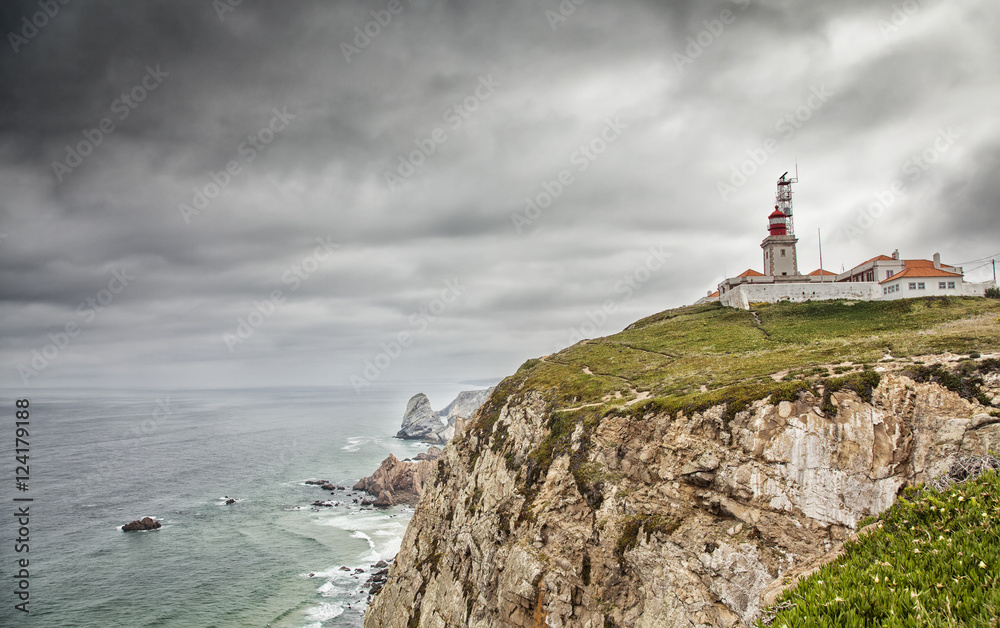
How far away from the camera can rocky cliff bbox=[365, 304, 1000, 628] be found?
21406 millimetres

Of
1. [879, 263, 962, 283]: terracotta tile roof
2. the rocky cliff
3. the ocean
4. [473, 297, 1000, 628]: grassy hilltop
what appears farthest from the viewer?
[879, 263, 962, 283]: terracotta tile roof

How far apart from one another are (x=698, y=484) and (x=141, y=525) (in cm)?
9350

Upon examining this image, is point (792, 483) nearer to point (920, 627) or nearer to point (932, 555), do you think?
point (932, 555)

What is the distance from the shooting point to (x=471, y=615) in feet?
103

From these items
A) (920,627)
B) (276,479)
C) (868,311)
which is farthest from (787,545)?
(276,479)

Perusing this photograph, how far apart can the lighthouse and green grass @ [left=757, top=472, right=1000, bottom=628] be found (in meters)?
72.1

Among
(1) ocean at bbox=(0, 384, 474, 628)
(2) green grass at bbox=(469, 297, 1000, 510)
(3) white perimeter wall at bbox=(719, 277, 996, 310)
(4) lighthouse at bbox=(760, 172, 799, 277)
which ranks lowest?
(1) ocean at bbox=(0, 384, 474, 628)

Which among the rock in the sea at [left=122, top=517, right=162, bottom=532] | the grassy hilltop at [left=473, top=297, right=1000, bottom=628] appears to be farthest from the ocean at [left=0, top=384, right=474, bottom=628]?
the grassy hilltop at [left=473, top=297, right=1000, bottom=628]

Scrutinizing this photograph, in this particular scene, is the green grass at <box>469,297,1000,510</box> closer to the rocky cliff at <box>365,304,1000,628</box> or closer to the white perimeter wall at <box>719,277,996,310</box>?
the rocky cliff at <box>365,304,1000,628</box>

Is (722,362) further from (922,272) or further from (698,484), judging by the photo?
(922,272)

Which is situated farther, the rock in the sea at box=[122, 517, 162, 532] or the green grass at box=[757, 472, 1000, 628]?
the rock in the sea at box=[122, 517, 162, 532]

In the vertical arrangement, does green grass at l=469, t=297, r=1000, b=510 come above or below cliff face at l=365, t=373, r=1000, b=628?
above

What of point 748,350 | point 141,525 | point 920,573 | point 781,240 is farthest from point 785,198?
point 141,525

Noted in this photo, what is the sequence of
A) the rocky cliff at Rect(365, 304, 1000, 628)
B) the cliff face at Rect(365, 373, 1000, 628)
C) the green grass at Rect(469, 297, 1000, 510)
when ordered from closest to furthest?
the cliff face at Rect(365, 373, 1000, 628) < the rocky cliff at Rect(365, 304, 1000, 628) < the green grass at Rect(469, 297, 1000, 510)
